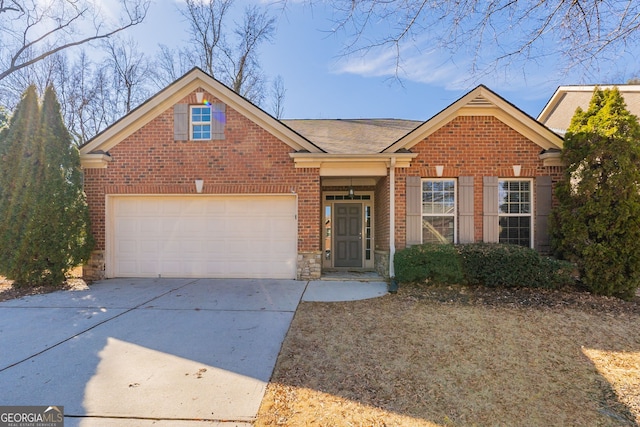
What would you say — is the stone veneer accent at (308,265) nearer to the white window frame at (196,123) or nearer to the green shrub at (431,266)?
the green shrub at (431,266)

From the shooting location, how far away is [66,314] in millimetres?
5328

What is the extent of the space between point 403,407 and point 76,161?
8.83m

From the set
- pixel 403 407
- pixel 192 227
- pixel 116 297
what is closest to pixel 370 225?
pixel 192 227

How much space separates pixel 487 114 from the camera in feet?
26.0

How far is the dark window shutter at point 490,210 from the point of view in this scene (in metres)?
7.78

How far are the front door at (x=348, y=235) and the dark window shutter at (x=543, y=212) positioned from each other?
15.4ft

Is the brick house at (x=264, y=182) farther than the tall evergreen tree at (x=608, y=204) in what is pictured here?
Yes

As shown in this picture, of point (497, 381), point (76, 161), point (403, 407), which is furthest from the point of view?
point (76, 161)

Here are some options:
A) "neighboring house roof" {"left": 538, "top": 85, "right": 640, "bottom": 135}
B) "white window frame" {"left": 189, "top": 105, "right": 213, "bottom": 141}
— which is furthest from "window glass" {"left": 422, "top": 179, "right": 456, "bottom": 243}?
"neighboring house roof" {"left": 538, "top": 85, "right": 640, "bottom": 135}

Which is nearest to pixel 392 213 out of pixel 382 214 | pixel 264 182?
pixel 382 214

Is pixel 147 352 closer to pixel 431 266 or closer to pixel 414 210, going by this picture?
pixel 431 266

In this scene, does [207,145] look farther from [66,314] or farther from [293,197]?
[66,314]

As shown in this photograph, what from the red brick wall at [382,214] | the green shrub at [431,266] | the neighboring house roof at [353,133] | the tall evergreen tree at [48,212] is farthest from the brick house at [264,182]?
the green shrub at [431,266]

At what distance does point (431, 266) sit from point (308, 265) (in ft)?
9.55
